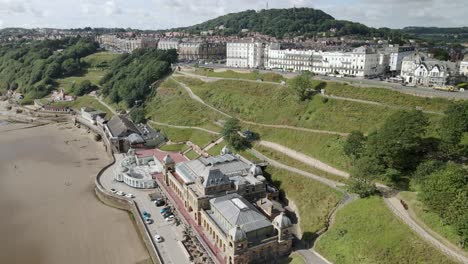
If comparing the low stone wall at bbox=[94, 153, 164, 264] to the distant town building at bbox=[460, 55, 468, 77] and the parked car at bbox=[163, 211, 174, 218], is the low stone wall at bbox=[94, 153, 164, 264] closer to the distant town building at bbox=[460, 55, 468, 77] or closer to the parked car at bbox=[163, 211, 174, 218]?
the parked car at bbox=[163, 211, 174, 218]

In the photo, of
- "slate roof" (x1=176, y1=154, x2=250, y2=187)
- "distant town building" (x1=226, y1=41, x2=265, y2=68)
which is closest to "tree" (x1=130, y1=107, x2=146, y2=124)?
"distant town building" (x1=226, y1=41, x2=265, y2=68)

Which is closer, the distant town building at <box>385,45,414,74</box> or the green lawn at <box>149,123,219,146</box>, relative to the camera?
the green lawn at <box>149,123,219,146</box>

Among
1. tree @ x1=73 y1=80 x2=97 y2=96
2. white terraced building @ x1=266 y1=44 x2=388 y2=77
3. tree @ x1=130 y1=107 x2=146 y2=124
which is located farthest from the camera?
tree @ x1=73 y1=80 x2=97 y2=96

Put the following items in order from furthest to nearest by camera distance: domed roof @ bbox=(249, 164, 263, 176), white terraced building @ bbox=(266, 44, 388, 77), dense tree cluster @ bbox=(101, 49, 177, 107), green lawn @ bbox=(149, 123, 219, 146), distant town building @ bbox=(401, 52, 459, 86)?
1. dense tree cluster @ bbox=(101, 49, 177, 107)
2. white terraced building @ bbox=(266, 44, 388, 77)
3. distant town building @ bbox=(401, 52, 459, 86)
4. green lawn @ bbox=(149, 123, 219, 146)
5. domed roof @ bbox=(249, 164, 263, 176)

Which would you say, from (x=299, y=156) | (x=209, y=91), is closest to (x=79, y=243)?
(x=299, y=156)

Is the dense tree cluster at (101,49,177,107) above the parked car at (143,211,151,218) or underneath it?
above

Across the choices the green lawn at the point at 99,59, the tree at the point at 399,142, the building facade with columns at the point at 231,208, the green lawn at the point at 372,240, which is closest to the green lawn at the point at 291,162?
the building facade with columns at the point at 231,208

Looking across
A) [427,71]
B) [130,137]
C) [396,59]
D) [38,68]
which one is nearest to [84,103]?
[38,68]
